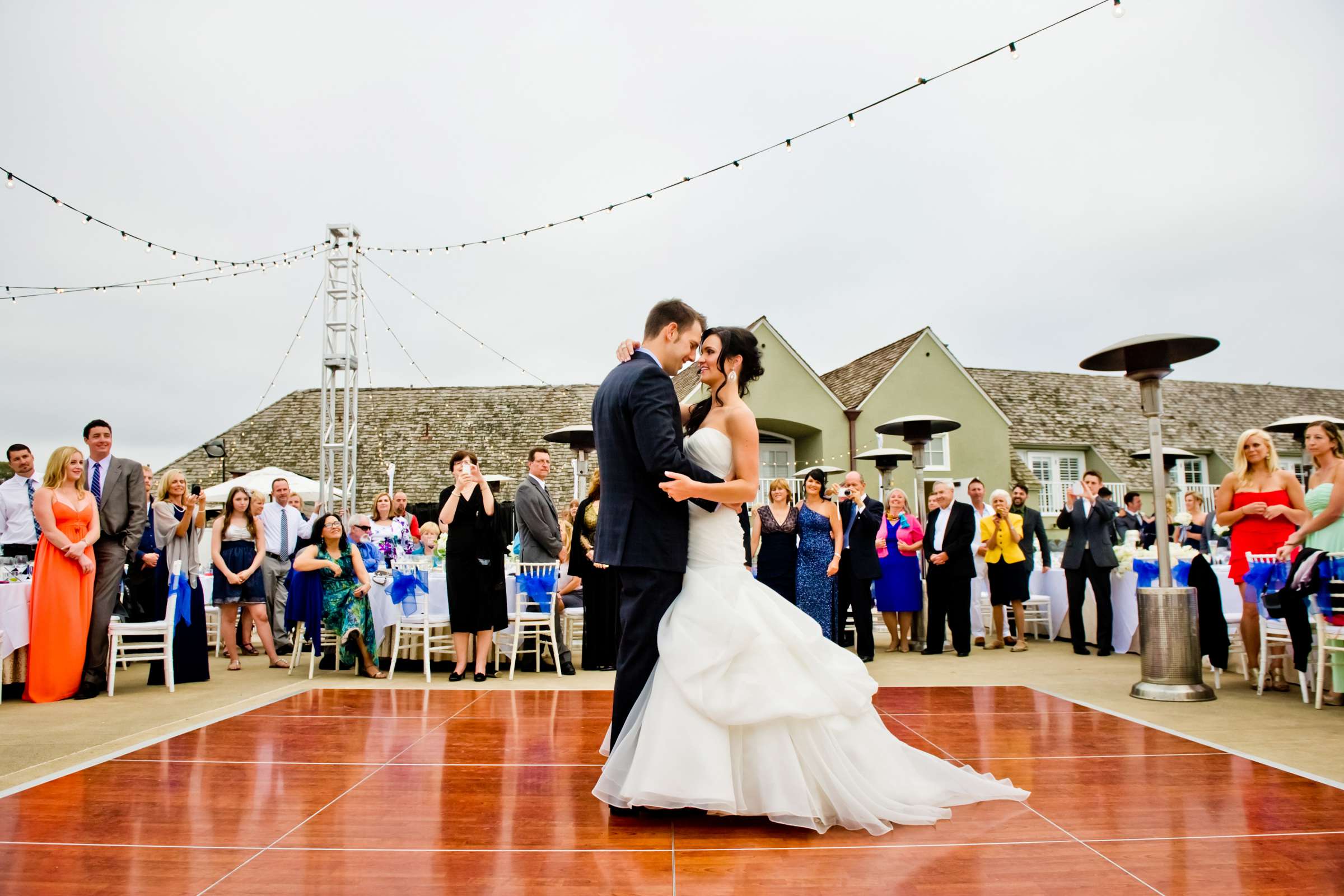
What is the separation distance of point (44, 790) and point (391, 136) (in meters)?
9.20

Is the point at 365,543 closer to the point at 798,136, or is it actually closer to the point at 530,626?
the point at 530,626

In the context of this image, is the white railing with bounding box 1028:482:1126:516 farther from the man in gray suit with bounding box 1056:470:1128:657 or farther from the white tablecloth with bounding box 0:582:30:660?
the white tablecloth with bounding box 0:582:30:660

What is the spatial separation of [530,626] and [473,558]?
128 cm

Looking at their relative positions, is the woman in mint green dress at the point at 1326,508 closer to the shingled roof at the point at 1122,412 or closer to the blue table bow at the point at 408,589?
the blue table bow at the point at 408,589

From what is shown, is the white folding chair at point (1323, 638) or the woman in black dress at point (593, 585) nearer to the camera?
the white folding chair at point (1323, 638)

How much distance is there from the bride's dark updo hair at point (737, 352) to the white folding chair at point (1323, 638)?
442 centimetres

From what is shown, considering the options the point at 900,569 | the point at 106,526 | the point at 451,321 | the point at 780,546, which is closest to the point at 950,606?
the point at 900,569

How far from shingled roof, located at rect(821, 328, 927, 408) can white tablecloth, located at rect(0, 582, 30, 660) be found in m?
18.7

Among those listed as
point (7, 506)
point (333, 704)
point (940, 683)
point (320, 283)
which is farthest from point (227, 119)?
point (940, 683)

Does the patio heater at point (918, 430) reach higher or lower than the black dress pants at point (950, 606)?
higher

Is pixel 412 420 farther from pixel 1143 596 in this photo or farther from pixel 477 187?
pixel 1143 596

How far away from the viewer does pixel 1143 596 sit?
5.76 metres

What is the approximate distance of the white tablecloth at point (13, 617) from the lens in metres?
6.01

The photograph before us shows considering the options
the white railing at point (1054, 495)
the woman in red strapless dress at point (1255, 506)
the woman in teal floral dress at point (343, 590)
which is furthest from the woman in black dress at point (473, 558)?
the white railing at point (1054, 495)
